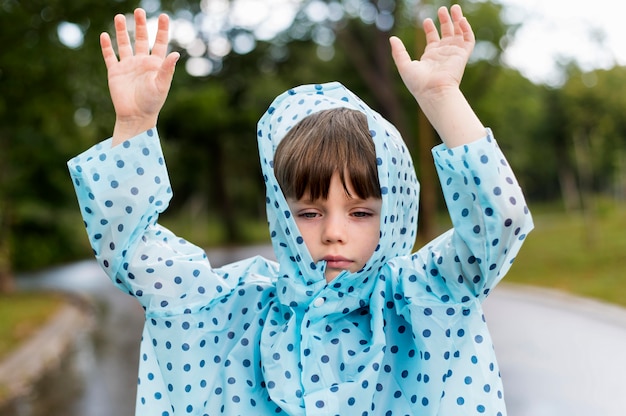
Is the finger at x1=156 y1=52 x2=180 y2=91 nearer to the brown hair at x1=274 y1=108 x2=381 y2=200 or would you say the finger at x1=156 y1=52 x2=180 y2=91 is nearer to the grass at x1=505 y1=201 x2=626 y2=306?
the brown hair at x1=274 y1=108 x2=381 y2=200

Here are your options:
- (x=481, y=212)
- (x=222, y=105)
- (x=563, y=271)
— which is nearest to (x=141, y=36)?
(x=481, y=212)

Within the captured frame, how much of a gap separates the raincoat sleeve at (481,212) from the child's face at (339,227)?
0.67 ft

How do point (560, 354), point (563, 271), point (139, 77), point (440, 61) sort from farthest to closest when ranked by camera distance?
point (563, 271) → point (560, 354) → point (139, 77) → point (440, 61)

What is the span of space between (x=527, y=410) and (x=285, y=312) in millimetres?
4449

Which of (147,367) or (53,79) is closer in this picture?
(147,367)

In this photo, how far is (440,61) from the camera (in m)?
1.82

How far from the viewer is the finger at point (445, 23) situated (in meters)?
1.83

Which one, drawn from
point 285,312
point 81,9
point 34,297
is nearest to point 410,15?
point 34,297

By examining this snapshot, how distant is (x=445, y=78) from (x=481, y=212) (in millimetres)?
305

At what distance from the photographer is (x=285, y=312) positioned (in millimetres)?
1981

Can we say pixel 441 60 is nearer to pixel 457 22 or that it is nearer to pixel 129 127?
pixel 457 22

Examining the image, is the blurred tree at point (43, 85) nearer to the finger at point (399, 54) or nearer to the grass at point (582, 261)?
the grass at point (582, 261)

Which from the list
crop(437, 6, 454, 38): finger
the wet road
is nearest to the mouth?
crop(437, 6, 454, 38): finger

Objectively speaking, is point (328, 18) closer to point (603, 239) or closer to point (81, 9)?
point (603, 239)
